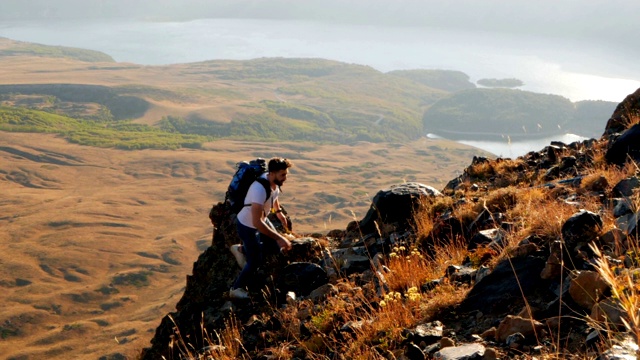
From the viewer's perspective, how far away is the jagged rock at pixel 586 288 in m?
4.84

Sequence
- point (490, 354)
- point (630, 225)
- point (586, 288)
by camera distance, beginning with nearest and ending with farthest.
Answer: point (490, 354) < point (586, 288) < point (630, 225)

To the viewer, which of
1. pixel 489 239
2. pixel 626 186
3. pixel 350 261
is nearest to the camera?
pixel 489 239

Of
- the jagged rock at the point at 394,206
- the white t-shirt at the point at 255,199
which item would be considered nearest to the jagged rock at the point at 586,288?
the white t-shirt at the point at 255,199

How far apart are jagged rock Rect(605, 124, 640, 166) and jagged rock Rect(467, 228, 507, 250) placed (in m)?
4.19

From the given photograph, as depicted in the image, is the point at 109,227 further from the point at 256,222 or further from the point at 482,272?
the point at 482,272

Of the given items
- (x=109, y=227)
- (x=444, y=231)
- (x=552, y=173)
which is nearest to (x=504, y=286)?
(x=444, y=231)

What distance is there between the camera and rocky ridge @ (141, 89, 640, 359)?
4.88 meters

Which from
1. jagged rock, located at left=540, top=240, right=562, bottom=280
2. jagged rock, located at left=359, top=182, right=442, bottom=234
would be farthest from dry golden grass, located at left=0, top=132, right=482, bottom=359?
jagged rock, located at left=540, top=240, right=562, bottom=280

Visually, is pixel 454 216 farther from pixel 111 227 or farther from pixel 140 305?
pixel 111 227

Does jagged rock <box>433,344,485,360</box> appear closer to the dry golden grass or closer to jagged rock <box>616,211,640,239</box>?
jagged rock <box>616,211,640,239</box>

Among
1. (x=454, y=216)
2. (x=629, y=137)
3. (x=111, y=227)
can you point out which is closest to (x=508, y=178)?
(x=629, y=137)

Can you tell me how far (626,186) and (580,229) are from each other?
2.40 meters

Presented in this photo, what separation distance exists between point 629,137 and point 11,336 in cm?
8153

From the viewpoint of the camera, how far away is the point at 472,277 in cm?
682
